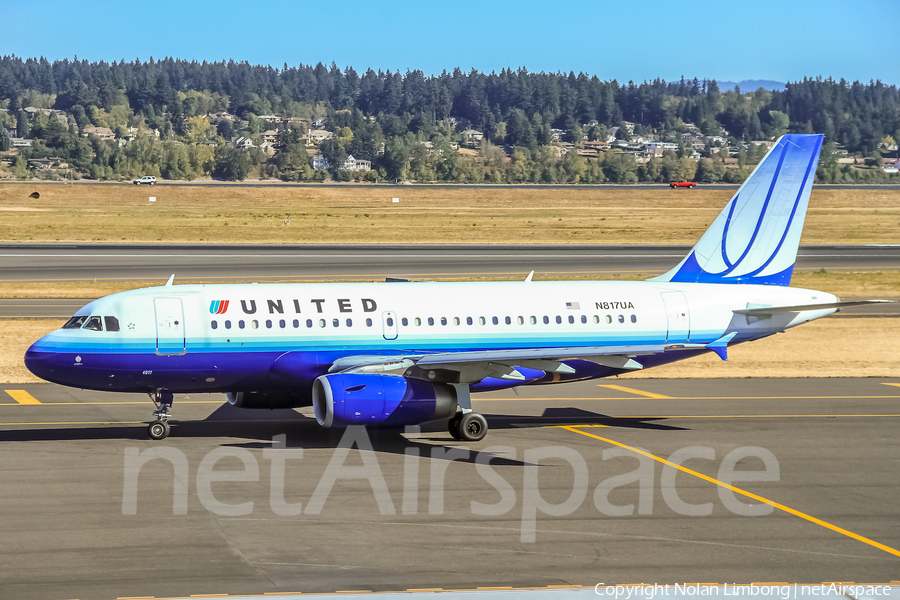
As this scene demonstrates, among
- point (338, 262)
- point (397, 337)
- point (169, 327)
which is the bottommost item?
point (338, 262)

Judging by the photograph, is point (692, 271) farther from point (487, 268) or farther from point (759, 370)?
point (487, 268)

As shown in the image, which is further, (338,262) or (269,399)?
(338,262)

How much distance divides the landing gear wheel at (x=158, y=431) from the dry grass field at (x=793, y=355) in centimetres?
1261

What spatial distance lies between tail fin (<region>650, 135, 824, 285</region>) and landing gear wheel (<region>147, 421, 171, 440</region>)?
16.8 metres

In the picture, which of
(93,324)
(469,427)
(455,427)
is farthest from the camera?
(455,427)

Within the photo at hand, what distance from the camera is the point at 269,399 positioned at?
2959cm

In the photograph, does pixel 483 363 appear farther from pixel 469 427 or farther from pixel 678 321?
pixel 678 321

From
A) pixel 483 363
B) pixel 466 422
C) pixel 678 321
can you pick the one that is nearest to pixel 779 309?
pixel 678 321

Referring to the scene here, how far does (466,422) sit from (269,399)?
604 centimetres

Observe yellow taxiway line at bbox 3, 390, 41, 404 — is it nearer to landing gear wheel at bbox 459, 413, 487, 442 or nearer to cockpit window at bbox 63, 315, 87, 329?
cockpit window at bbox 63, 315, 87, 329

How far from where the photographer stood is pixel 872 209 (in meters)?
153

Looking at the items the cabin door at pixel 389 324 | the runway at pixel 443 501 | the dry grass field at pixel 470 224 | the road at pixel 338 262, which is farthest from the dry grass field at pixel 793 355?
the cabin door at pixel 389 324

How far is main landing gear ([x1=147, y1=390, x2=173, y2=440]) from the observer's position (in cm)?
2794

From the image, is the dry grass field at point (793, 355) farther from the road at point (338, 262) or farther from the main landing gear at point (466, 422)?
the main landing gear at point (466, 422)
